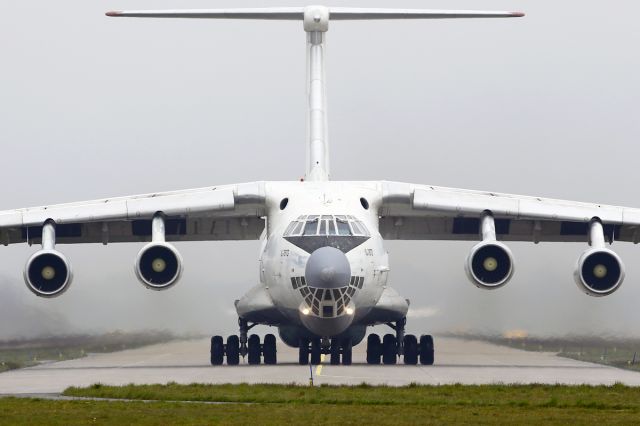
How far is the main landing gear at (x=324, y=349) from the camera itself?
25.0 meters

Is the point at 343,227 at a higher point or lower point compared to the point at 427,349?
higher

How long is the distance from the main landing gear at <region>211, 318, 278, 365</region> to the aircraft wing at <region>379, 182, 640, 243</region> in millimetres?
3151

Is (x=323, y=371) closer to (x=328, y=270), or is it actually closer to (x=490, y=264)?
(x=328, y=270)

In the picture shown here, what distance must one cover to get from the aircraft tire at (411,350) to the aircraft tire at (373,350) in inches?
19.4

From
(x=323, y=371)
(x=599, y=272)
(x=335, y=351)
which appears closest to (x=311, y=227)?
(x=323, y=371)

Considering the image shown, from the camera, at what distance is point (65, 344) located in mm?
28062

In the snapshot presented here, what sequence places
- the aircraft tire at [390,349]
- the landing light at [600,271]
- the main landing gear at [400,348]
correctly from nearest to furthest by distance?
the landing light at [600,271] → the main landing gear at [400,348] → the aircraft tire at [390,349]

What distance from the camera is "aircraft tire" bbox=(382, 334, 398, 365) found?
26.1 m

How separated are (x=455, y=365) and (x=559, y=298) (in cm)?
401

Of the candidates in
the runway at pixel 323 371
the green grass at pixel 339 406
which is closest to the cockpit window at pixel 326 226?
the runway at pixel 323 371

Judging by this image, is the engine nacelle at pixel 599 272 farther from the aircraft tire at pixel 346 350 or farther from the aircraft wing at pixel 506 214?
the aircraft tire at pixel 346 350

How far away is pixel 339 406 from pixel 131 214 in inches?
380

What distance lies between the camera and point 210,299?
96.9 feet

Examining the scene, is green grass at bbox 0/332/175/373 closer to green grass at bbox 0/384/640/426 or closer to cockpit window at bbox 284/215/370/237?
cockpit window at bbox 284/215/370/237
